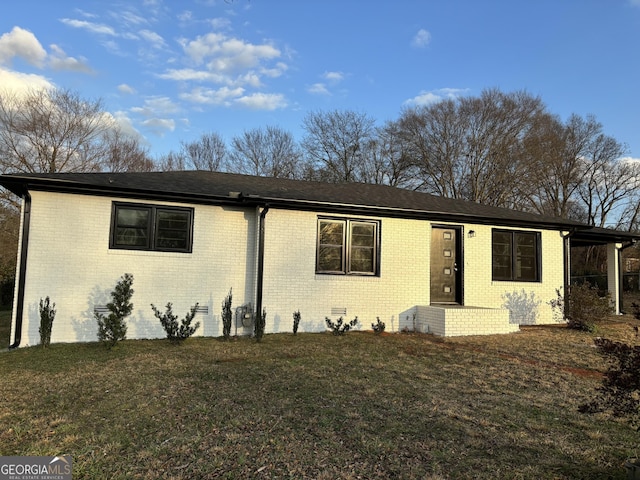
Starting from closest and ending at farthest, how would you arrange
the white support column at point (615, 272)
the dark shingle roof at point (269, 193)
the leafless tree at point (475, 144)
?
the dark shingle roof at point (269, 193), the white support column at point (615, 272), the leafless tree at point (475, 144)

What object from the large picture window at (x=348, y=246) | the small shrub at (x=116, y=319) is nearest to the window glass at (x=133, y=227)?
the small shrub at (x=116, y=319)

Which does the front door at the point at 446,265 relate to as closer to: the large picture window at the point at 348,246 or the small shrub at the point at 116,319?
the large picture window at the point at 348,246

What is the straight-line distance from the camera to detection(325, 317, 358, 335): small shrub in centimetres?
841

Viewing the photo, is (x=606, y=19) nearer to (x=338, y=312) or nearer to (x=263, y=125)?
(x=338, y=312)

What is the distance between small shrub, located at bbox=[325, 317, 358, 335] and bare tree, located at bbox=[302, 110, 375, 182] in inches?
805

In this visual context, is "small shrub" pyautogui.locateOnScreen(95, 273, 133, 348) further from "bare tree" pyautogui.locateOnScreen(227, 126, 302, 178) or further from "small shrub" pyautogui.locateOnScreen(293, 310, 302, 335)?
"bare tree" pyautogui.locateOnScreen(227, 126, 302, 178)

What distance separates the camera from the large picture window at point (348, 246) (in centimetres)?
923

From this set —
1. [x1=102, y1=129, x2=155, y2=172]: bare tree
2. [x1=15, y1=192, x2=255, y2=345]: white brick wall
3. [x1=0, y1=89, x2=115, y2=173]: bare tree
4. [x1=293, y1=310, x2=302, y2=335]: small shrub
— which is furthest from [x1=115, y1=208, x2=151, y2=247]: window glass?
[x1=102, y1=129, x2=155, y2=172]: bare tree

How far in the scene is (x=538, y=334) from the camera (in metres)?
8.95

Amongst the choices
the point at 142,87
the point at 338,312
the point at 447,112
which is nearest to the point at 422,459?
the point at 338,312

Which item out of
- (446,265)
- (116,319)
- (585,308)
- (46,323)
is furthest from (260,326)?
(585,308)

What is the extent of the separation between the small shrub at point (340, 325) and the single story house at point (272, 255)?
0.27 m

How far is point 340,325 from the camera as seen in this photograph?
8570 millimetres

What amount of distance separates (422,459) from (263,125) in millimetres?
28356
